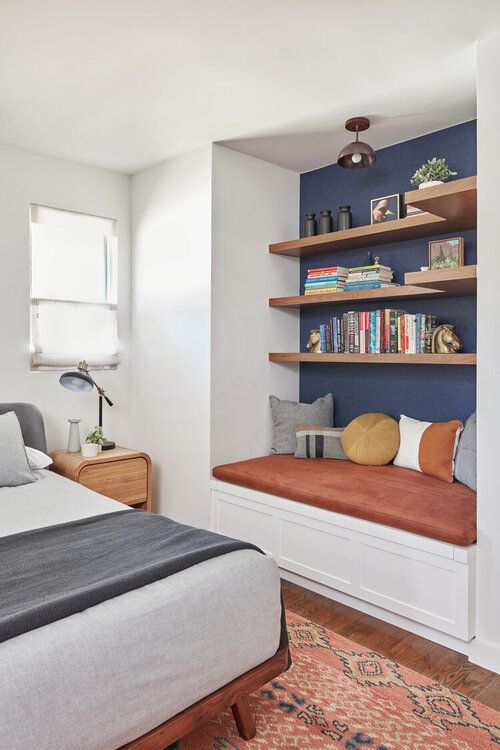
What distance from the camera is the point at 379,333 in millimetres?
3260

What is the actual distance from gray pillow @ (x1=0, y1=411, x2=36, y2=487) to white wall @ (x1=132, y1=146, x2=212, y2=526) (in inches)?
41.8

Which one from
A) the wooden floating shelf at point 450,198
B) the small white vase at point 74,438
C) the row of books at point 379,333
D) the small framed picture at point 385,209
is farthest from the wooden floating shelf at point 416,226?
the small white vase at point 74,438

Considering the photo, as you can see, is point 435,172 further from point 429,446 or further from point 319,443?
point 319,443

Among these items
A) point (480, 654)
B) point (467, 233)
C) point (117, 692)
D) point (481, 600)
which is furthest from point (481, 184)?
point (117, 692)

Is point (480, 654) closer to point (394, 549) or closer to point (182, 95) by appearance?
point (394, 549)

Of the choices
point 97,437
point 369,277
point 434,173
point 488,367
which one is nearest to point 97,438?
point 97,437

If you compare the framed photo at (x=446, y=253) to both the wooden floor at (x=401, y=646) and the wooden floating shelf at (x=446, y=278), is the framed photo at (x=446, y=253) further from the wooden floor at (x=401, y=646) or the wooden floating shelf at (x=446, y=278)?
the wooden floor at (x=401, y=646)

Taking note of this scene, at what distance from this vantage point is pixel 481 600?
7.39 feet

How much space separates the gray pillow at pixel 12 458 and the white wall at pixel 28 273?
2.21ft

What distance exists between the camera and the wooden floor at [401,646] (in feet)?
6.99

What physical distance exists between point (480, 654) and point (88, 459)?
2.39 m

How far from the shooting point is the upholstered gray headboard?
11.0 ft

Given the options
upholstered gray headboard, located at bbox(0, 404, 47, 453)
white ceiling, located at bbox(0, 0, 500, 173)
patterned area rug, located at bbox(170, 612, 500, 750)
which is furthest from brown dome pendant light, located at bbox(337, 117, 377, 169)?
patterned area rug, located at bbox(170, 612, 500, 750)

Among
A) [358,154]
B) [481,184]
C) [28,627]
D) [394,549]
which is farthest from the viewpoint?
[358,154]
